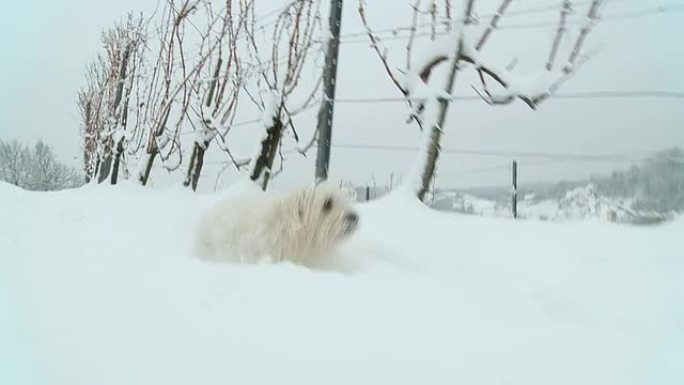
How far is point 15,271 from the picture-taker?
1.50 m

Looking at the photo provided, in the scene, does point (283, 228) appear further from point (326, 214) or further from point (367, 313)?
point (367, 313)

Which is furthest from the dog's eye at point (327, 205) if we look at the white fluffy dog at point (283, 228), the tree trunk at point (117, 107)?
the tree trunk at point (117, 107)

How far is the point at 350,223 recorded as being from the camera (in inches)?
82.1

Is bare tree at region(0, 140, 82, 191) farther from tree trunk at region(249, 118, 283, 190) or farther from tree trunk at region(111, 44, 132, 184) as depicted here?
tree trunk at region(249, 118, 283, 190)

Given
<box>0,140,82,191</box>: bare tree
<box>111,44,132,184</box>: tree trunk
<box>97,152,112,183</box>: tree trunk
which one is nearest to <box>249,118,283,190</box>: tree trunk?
<box>111,44,132,184</box>: tree trunk

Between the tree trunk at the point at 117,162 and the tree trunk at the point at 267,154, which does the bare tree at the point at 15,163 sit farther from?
the tree trunk at the point at 267,154

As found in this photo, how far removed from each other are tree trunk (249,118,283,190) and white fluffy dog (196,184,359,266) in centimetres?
178

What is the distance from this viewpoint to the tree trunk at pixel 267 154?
4.01m

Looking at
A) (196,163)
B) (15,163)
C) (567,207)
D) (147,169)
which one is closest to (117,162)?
(147,169)

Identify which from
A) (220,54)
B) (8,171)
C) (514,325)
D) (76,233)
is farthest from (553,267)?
(8,171)

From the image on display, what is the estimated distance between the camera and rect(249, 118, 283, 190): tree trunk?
4012mm

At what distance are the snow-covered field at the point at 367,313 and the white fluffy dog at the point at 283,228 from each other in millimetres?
135

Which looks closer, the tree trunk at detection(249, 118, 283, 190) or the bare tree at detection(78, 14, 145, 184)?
the tree trunk at detection(249, 118, 283, 190)

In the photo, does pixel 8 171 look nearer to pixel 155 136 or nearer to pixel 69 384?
pixel 155 136
